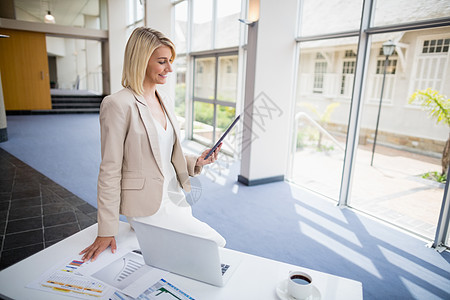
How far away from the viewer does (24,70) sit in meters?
11.4

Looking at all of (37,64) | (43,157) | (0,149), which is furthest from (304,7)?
(37,64)

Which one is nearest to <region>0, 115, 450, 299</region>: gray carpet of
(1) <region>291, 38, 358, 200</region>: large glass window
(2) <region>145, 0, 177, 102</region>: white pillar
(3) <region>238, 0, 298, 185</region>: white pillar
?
(3) <region>238, 0, 298, 185</region>: white pillar

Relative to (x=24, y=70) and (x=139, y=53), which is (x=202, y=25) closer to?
(x=139, y=53)

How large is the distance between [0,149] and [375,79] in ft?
23.0

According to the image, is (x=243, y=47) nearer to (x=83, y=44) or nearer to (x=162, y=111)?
(x=162, y=111)

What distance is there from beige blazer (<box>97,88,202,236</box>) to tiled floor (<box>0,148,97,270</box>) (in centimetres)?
185

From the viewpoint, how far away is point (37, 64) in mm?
11633

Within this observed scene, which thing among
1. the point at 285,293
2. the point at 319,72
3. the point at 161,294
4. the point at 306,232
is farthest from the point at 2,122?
the point at 285,293

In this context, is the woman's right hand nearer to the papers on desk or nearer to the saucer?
the papers on desk

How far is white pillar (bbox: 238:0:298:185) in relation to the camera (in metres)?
4.34

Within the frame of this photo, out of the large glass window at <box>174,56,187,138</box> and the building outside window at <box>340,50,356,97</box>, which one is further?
the large glass window at <box>174,56,187,138</box>

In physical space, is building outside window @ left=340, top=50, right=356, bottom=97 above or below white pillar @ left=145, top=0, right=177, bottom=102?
below

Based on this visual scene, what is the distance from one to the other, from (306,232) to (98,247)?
2.48 m

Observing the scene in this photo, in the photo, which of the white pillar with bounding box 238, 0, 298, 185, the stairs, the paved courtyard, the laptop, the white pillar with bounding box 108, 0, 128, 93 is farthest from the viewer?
the stairs
